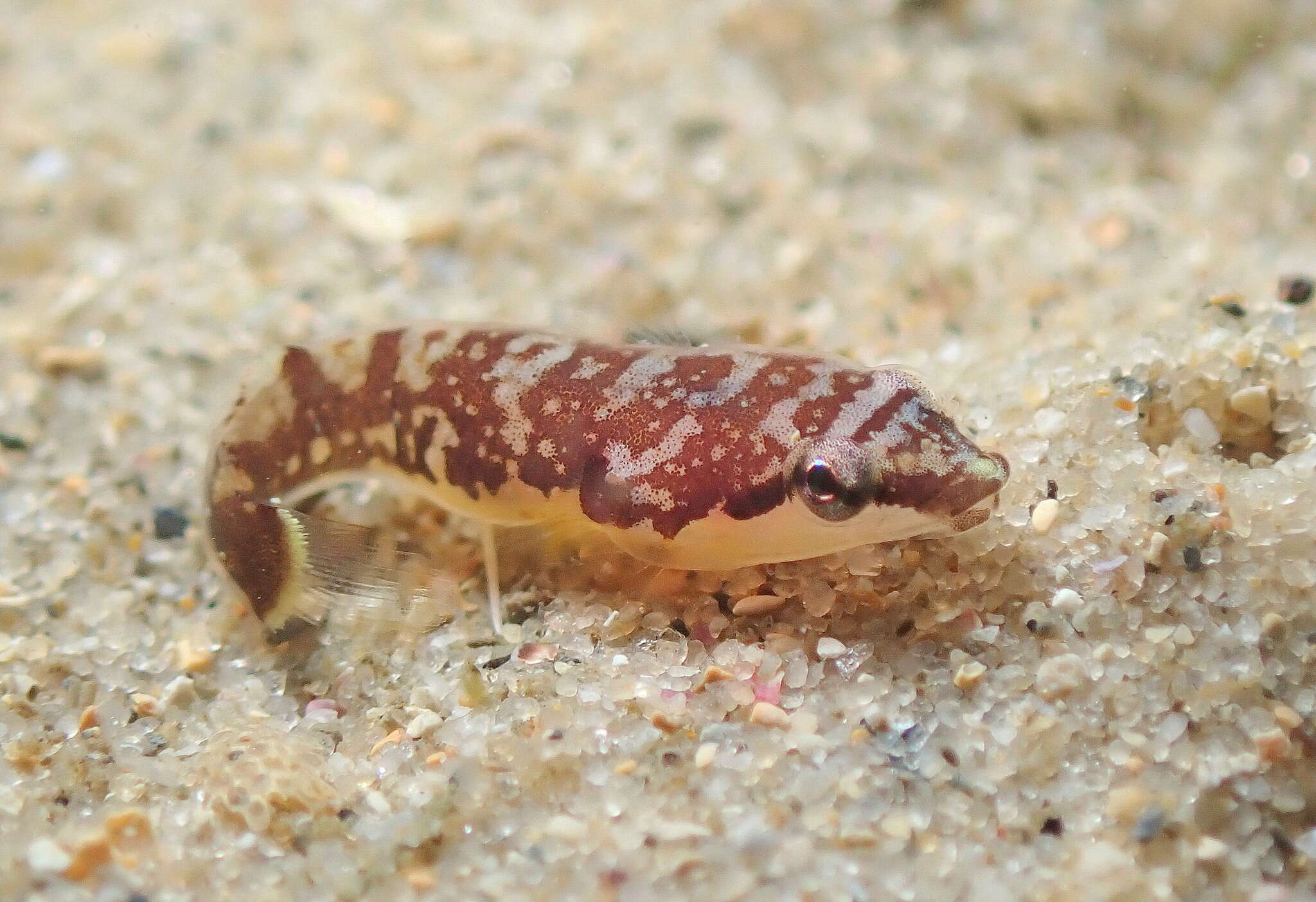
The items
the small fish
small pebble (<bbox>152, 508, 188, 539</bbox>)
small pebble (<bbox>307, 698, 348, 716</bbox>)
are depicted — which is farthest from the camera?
small pebble (<bbox>152, 508, 188, 539</bbox>)

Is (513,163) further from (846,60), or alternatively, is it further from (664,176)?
(846,60)

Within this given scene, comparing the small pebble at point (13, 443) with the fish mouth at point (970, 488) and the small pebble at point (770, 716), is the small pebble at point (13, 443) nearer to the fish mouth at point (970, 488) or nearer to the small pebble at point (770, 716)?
the small pebble at point (770, 716)

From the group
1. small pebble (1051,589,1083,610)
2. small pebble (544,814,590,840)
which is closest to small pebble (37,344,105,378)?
small pebble (544,814,590,840)

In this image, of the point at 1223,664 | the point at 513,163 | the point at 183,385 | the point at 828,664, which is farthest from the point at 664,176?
the point at 1223,664

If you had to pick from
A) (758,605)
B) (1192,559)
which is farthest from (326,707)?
(1192,559)

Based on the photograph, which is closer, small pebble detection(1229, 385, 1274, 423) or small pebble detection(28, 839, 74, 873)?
small pebble detection(28, 839, 74, 873)

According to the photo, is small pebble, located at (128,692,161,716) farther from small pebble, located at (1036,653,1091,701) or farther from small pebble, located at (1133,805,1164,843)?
small pebble, located at (1133,805,1164,843)
